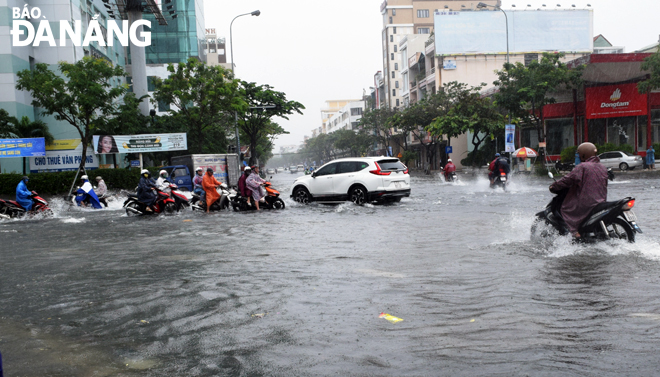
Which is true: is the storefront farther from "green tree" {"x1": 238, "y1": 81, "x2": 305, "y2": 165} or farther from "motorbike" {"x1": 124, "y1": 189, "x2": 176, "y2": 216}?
"motorbike" {"x1": 124, "y1": 189, "x2": 176, "y2": 216}

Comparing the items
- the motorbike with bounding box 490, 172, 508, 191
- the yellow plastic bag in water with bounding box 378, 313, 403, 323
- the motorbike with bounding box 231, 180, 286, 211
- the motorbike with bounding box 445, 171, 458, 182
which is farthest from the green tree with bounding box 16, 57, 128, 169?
the yellow plastic bag in water with bounding box 378, 313, 403, 323

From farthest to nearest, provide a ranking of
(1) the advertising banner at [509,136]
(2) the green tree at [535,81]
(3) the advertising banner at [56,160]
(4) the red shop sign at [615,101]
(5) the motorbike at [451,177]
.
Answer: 1. (4) the red shop sign at [615,101]
2. (2) the green tree at [535,81]
3. (3) the advertising banner at [56,160]
4. (1) the advertising banner at [509,136]
5. (5) the motorbike at [451,177]

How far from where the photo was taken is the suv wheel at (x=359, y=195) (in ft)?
58.6

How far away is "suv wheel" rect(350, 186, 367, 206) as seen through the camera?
17.9 m

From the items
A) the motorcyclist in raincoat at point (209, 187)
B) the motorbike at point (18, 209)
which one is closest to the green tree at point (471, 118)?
the motorcyclist in raincoat at point (209, 187)

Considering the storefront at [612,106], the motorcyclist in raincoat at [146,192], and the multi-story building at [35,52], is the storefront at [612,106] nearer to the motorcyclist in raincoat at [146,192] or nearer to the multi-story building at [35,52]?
the motorcyclist in raincoat at [146,192]

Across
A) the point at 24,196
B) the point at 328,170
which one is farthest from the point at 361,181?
the point at 24,196

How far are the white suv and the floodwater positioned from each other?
20.8ft

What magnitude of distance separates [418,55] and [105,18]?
34629 mm

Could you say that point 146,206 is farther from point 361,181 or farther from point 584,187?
point 584,187

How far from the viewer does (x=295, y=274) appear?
24.0 feet

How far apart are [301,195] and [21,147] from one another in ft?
56.4

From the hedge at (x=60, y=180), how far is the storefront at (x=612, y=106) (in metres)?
28.6

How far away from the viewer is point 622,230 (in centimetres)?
812
